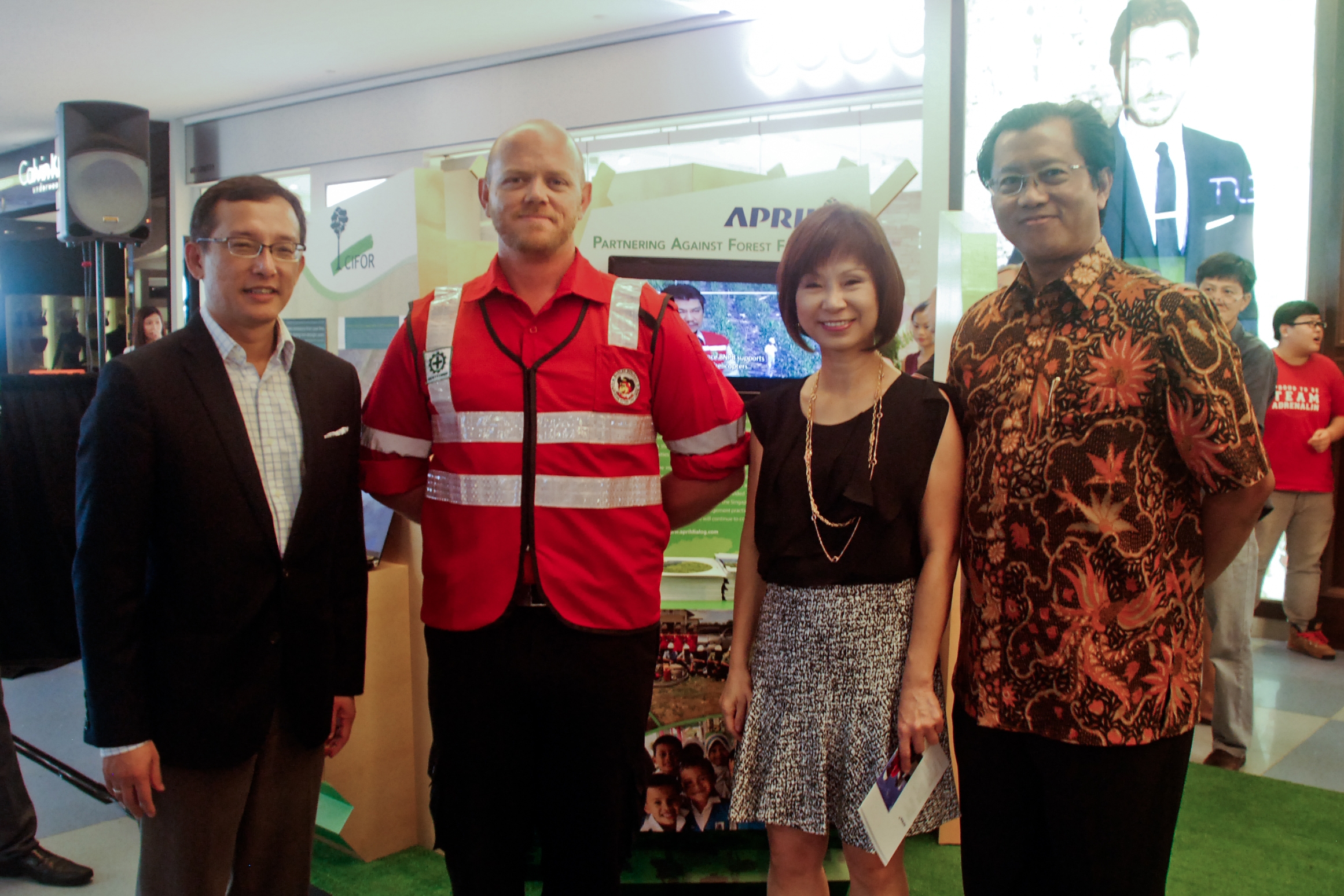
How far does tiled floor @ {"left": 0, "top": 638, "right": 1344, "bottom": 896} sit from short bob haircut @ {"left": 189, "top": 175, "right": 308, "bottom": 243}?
6.41ft

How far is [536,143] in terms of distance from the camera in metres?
1.54

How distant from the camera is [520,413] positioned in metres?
1.55

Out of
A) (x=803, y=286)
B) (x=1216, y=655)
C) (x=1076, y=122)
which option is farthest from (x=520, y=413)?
(x=1216, y=655)

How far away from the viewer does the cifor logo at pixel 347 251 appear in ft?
9.48

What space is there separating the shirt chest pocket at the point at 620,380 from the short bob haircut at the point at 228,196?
1.94 feet

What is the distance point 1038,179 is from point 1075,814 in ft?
3.13

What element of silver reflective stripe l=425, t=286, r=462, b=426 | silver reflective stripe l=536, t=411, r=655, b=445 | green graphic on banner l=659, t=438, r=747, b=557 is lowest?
green graphic on banner l=659, t=438, r=747, b=557

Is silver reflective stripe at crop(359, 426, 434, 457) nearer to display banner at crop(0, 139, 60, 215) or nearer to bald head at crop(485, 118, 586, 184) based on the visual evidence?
bald head at crop(485, 118, 586, 184)

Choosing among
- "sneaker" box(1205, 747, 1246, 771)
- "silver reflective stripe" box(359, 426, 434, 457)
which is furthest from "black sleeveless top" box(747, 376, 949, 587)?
"sneaker" box(1205, 747, 1246, 771)

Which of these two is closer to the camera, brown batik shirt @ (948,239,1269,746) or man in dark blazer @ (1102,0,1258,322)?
brown batik shirt @ (948,239,1269,746)

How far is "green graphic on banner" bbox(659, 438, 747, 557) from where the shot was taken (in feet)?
8.46

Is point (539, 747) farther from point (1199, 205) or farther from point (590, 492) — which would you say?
point (1199, 205)

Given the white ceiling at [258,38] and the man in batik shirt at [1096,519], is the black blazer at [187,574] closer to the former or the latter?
the man in batik shirt at [1096,519]

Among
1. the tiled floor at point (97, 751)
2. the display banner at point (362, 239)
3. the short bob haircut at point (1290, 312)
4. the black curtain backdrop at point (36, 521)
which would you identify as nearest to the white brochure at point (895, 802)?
the display banner at point (362, 239)
